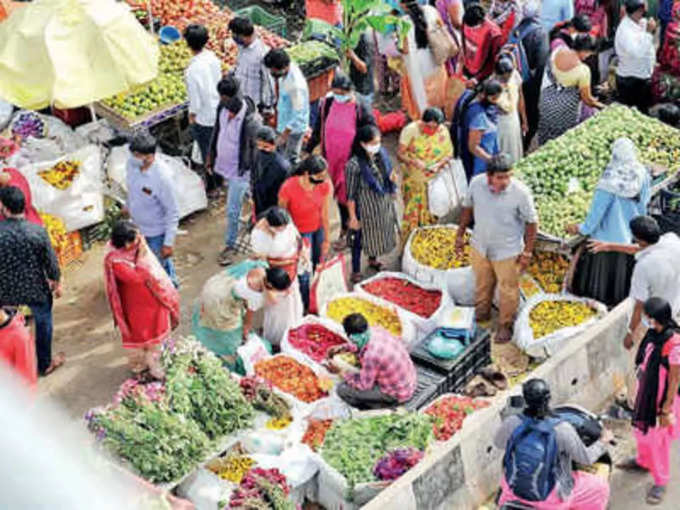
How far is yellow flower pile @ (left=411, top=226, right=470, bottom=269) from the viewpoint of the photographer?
10641mm

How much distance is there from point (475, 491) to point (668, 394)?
1.46 meters

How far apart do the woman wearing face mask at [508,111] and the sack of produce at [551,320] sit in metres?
1.53

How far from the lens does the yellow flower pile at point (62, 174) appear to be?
36.8 feet

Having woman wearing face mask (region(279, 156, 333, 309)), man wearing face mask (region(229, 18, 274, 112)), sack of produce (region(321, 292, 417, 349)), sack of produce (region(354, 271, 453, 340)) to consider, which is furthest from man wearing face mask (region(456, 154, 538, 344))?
man wearing face mask (region(229, 18, 274, 112))

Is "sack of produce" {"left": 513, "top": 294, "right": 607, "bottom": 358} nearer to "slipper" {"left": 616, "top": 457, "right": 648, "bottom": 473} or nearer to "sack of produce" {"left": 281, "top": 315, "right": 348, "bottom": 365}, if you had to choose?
"slipper" {"left": 616, "top": 457, "right": 648, "bottom": 473}

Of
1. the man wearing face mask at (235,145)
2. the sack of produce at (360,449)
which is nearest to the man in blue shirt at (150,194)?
the man wearing face mask at (235,145)

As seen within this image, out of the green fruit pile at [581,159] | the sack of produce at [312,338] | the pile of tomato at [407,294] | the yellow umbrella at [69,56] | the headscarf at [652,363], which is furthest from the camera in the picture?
the yellow umbrella at [69,56]

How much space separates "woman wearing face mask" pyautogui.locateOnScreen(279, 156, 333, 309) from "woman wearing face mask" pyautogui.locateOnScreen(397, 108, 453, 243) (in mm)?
960

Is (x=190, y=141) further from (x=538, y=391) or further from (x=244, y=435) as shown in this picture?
(x=538, y=391)

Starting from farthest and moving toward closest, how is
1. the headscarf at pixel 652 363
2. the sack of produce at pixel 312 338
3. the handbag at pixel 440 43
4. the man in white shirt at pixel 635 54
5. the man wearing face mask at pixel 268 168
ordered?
the man in white shirt at pixel 635 54, the handbag at pixel 440 43, the man wearing face mask at pixel 268 168, the sack of produce at pixel 312 338, the headscarf at pixel 652 363

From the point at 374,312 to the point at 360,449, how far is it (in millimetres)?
1763

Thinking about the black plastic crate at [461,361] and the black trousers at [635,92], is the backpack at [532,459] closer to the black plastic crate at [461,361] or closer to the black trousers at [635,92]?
the black plastic crate at [461,361]

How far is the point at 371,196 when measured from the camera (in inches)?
416

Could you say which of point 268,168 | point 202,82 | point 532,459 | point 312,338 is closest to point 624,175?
point 312,338
